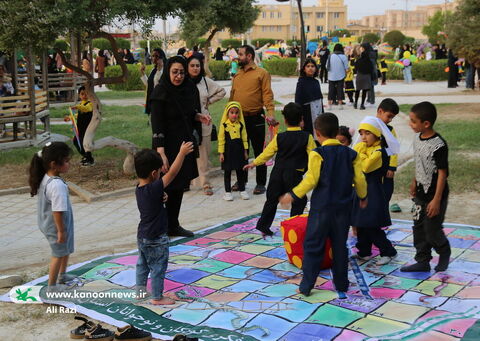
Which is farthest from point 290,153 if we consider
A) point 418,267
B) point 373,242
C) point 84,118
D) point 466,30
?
point 466,30

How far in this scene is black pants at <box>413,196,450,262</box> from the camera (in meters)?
5.27

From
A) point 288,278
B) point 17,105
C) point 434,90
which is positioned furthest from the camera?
point 434,90

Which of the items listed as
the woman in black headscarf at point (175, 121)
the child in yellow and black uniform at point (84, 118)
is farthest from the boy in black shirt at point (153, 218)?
the child in yellow and black uniform at point (84, 118)

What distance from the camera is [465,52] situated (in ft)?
57.1

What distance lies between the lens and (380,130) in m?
5.76

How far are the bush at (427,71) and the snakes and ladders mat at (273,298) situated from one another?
Answer: 2486 centimetres

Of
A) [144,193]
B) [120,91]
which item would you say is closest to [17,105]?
[144,193]

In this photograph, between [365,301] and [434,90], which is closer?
[365,301]

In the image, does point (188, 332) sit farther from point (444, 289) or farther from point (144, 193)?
point (444, 289)

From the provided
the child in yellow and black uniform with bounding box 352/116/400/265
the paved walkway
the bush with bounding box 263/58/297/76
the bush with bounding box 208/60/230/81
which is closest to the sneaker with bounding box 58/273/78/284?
the paved walkway

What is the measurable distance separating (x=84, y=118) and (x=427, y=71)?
2265 centimetres

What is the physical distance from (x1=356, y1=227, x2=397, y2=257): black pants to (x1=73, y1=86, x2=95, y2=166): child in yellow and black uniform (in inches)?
235

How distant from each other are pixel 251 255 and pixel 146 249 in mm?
1423

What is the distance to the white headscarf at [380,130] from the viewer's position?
571 cm
